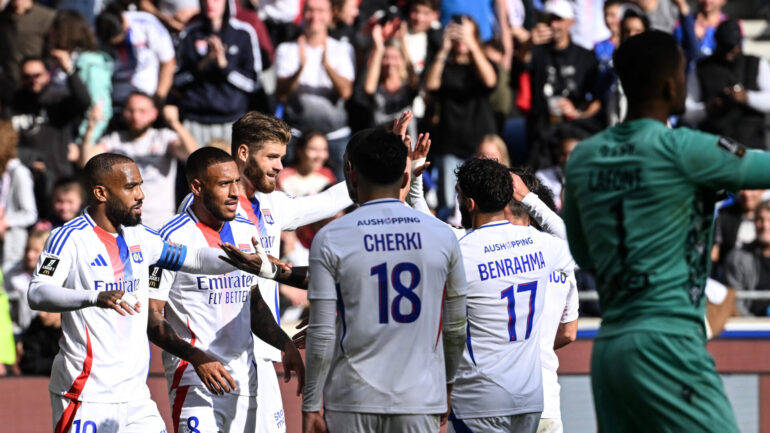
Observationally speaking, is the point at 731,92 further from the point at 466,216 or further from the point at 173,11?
the point at 466,216

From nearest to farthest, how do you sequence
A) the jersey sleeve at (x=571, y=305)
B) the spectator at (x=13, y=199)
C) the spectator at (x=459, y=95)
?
the jersey sleeve at (x=571, y=305) → the spectator at (x=13, y=199) → the spectator at (x=459, y=95)

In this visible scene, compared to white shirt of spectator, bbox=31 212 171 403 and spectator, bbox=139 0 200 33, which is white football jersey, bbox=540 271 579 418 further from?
spectator, bbox=139 0 200 33

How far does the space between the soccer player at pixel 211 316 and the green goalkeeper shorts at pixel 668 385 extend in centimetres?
252

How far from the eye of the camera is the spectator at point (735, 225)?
11.8 metres

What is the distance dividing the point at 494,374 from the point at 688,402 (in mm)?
1951

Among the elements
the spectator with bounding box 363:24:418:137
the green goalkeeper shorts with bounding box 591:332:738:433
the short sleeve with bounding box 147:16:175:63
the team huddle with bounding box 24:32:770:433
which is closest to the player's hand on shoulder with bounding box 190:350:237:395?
the team huddle with bounding box 24:32:770:433

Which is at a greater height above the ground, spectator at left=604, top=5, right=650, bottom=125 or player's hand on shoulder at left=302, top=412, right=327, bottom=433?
spectator at left=604, top=5, right=650, bottom=125

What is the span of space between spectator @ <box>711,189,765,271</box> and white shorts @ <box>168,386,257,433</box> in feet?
20.6

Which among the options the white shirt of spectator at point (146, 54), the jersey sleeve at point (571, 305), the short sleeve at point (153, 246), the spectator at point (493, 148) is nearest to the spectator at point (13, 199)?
the white shirt of spectator at point (146, 54)

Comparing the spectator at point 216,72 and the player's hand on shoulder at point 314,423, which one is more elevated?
the spectator at point 216,72

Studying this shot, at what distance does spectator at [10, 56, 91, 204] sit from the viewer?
12.9m

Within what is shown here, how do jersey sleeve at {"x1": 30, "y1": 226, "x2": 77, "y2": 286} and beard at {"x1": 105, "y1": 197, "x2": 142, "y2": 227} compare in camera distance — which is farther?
beard at {"x1": 105, "y1": 197, "x2": 142, "y2": 227}

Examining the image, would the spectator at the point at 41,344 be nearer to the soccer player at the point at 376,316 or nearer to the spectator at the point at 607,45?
the soccer player at the point at 376,316

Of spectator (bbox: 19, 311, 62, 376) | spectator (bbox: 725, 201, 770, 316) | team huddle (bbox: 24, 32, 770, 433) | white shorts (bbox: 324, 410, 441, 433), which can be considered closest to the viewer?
team huddle (bbox: 24, 32, 770, 433)
